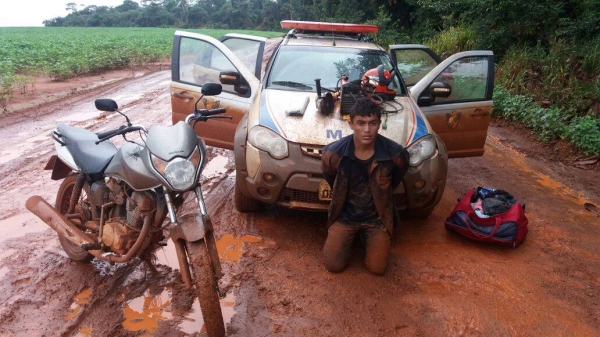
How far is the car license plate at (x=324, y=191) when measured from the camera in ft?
12.8

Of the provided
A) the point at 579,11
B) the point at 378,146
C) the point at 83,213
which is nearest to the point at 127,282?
the point at 83,213

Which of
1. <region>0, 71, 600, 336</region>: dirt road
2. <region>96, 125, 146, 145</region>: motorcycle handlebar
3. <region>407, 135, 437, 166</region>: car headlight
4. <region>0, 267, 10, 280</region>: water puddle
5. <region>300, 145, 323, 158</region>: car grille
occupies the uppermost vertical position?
<region>96, 125, 146, 145</region>: motorcycle handlebar

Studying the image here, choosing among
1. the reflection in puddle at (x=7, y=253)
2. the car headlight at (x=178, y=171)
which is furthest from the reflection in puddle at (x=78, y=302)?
the car headlight at (x=178, y=171)

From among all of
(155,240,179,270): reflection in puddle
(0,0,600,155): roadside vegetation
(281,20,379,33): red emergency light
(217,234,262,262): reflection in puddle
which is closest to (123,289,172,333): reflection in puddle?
(155,240,179,270): reflection in puddle

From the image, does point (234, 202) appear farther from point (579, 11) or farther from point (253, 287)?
Answer: point (579, 11)

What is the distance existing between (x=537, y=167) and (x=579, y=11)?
244 inches

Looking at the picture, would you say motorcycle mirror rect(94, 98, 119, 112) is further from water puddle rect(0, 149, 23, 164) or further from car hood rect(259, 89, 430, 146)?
water puddle rect(0, 149, 23, 164)

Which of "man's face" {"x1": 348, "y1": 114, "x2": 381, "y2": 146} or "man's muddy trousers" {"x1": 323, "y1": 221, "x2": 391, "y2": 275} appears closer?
"man's face" {"x1": 348, "y1": 114, "x2": 381, "y2": 146}

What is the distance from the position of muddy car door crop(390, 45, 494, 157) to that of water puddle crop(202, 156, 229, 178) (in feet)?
8.47

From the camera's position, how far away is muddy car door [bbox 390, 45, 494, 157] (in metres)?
5.08

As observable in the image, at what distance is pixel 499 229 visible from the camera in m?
4.16

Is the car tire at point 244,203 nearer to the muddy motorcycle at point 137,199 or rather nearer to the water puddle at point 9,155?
the muddy motorcycle at point 137,199

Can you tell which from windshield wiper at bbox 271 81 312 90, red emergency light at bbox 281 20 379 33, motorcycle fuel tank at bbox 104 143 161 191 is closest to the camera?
motorcycle fuel tank at bbox 104 143 161 191

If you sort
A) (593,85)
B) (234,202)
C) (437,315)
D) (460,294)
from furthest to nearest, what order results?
(593,85) → (234,202) → (460,294) → (437,315)
